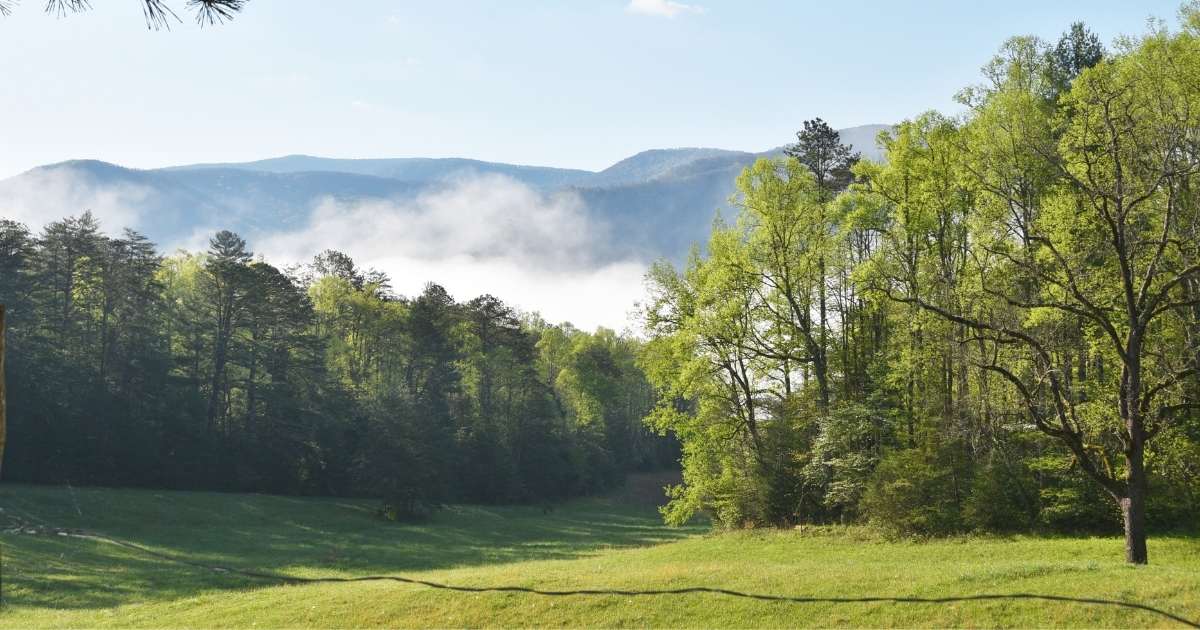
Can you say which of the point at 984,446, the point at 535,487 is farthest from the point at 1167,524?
the point at 535,487

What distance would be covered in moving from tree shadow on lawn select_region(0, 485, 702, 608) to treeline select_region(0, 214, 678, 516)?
173 inches

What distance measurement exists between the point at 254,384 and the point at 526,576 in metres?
47.8

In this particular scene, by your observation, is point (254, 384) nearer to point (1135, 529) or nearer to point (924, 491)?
point (924, 491)

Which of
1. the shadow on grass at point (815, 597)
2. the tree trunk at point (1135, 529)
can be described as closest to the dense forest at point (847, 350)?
the tree trunk at point (1135, 529)

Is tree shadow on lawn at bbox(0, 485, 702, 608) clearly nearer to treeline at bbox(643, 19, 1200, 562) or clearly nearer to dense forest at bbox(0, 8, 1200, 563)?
dense forest at bbox(0, 8, 1200, 563)

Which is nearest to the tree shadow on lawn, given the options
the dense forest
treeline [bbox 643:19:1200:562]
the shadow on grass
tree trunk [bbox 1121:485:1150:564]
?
the dense forest

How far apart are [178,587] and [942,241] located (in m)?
28.6

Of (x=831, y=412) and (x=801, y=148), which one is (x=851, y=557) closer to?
(x=831, y=412)

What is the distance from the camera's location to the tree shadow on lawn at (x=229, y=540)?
25.9m

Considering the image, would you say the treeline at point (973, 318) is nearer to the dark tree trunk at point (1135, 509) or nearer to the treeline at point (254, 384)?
the dark tree trunk at point (1135, 509)

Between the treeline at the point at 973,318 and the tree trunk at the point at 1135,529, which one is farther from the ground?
the treeline at the point at 973,318

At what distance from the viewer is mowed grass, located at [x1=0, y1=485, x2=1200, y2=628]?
15.0 meters

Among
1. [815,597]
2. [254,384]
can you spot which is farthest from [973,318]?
[254,384]

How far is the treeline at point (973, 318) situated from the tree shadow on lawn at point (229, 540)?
437 inches
